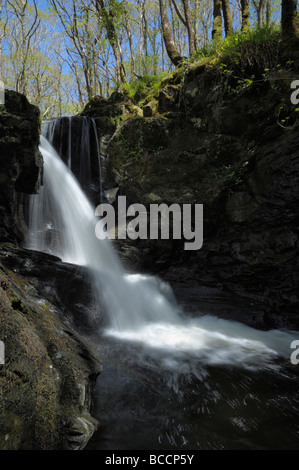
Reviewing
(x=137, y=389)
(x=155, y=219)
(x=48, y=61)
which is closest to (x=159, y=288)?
(x=155, y=219)

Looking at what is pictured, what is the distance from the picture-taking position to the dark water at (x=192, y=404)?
2375 mm

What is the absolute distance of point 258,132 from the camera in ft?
21.1

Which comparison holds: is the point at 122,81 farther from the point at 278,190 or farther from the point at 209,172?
the point at 278,190

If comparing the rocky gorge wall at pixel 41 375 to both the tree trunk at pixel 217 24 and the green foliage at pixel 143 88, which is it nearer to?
the green foliage at pixel 143 88

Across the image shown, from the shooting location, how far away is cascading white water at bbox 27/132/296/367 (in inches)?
180

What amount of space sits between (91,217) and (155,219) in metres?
2.50

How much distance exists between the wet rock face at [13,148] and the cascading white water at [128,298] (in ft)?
4.04

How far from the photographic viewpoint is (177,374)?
3629 mm

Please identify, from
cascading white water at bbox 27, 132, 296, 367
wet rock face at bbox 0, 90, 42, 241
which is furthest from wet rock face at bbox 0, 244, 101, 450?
wet rock face at bbox 0, 90, 42, 241
